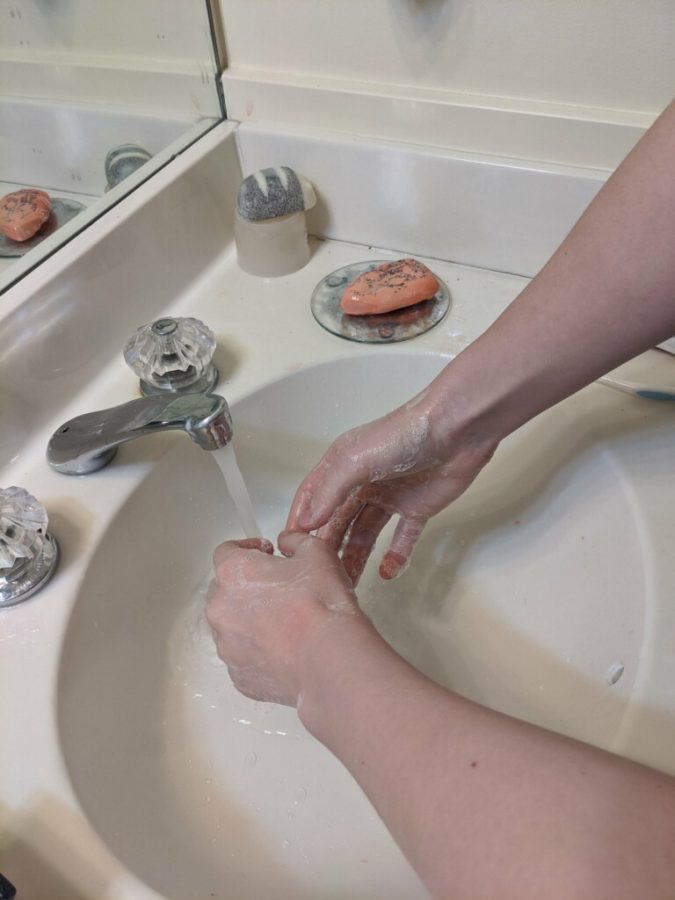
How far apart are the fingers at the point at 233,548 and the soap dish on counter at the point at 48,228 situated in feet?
0.92

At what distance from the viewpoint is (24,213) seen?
563mm

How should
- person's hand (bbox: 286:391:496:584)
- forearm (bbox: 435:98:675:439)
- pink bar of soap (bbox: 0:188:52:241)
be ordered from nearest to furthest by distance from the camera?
forearm (bbox: 435:98:675:439), person's hand (bbox: 286:391:496:584), pink bar of soap (bbox: 0:188:52:241)

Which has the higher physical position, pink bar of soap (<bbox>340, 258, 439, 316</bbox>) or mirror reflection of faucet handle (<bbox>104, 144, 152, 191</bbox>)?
mirror reflection of faucet handle (<bbox>104, 144, 152, 191</bbox>)

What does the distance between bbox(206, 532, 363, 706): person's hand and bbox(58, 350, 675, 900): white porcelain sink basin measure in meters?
0.09

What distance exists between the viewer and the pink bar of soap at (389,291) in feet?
1.86

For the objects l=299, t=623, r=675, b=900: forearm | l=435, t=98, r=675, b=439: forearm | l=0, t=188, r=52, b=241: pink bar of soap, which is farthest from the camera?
l=0, t=188, r=52, b=241: pink bar of soap

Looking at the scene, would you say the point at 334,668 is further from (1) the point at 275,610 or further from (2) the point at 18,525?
(2) the point at 18,525

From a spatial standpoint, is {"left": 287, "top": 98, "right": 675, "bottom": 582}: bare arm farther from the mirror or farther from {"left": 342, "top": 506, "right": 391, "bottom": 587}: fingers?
the mirror

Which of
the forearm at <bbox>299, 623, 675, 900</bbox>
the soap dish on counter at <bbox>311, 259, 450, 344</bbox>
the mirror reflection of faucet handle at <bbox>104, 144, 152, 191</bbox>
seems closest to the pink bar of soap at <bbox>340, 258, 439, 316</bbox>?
the soap dish on counter at <bbox>311, 259, 450, 344</bbox>

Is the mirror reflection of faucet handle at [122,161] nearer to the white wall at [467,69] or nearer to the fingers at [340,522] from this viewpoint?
the white wall at [467,69]

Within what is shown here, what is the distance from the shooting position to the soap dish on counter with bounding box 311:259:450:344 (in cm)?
56

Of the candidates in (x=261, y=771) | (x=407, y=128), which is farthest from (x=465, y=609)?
(x=407, y=128)

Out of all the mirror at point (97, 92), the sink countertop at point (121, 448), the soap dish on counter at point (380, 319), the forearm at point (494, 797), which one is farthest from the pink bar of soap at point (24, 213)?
the forearm at point (494, 797)

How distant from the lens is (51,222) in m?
0.56
